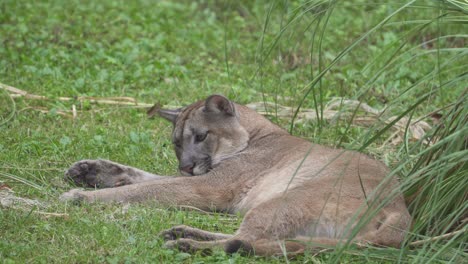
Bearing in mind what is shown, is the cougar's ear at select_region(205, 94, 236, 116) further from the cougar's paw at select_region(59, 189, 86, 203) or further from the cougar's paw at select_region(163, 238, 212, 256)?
the cougar's paw at select_region(163, 238, 212, 256)

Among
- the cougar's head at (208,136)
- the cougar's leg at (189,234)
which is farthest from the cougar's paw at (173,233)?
the cougar's head at (208,136)

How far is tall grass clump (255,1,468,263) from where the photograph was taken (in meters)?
5.04

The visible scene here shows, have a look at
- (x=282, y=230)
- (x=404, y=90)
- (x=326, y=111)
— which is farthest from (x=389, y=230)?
(x=326, y=111)

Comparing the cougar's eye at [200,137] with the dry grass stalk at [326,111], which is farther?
the dry grass stalk at [326,111]

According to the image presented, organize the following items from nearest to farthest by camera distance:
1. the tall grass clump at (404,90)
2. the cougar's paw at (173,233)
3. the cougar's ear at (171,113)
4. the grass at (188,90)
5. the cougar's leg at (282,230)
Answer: the tall grass clump at (404,90)
the grass at (188,90)
the cougar's leg at (282,230)
the cougar's paw at (173,233)
the cougar's ear at (171,113)

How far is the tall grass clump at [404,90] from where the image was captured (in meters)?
5.04

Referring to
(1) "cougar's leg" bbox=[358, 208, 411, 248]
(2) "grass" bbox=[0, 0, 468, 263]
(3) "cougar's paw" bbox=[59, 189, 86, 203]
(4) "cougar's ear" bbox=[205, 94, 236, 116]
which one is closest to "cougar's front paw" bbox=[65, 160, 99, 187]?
(2) "grass" bbox=[0, 0, 468, 263]

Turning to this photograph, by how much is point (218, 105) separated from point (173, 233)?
67.7 inches

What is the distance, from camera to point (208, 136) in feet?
23.4

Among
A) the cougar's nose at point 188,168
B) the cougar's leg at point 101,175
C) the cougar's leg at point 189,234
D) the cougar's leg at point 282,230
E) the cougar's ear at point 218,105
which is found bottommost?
the cougar's leg at point 101,175

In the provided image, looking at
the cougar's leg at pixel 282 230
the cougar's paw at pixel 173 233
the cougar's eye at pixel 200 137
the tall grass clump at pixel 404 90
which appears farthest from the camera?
the cougar's eye at pixel 200 137

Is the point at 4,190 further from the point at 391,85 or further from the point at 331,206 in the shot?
the point at 391,85

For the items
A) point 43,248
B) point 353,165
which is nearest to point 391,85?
point 353,165

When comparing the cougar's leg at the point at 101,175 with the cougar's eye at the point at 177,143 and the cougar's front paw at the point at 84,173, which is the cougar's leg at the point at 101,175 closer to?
the cougar's front paw at the point at 84,173
